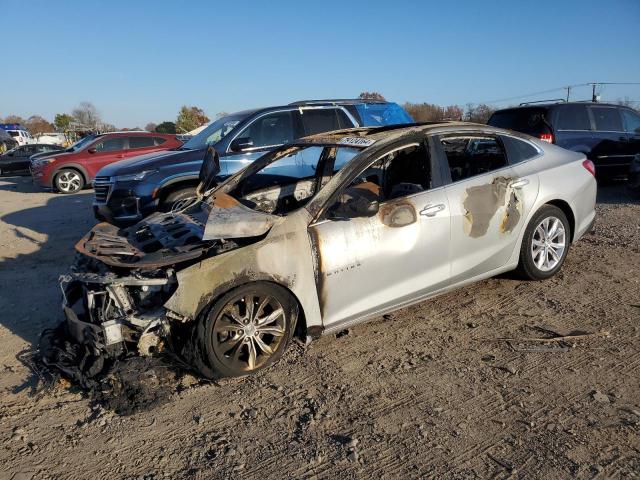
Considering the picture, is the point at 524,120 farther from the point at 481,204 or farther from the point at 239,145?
the point at 481,204

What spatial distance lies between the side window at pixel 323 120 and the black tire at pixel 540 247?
3.74 metres

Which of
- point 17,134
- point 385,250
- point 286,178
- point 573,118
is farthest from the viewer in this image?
point 17,134

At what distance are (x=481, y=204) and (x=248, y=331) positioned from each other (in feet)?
7.15

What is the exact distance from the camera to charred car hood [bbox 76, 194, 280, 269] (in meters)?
3.32

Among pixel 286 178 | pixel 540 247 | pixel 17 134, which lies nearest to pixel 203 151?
pixel 286 178

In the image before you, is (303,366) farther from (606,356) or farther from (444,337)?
(606,356)

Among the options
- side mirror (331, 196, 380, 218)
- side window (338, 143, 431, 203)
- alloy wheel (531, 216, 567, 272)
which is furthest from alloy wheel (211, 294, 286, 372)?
alloy wheel (531, 216, 567, 272)

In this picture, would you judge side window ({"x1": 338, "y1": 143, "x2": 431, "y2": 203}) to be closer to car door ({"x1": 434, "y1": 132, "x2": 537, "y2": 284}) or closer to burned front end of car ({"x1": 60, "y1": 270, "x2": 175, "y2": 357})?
car door ({"x1": 434, "y1": 132, "x2": 537, "y2": 284})

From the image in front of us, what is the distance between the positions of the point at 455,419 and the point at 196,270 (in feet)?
5.95

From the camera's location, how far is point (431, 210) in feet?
12.6

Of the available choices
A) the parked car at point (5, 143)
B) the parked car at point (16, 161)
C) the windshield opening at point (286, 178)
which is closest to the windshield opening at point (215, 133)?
the windshield opening at point (286, 178)

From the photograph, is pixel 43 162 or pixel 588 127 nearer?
pixel 588 127

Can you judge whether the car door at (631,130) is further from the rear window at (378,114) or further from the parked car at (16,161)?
the parked car at (16,161)

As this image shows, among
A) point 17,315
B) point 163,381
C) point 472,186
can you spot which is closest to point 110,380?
point 163,381
